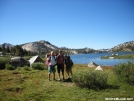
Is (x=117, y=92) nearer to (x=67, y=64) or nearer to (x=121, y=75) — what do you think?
(x=121, y=75)

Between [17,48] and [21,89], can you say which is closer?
[21,89]

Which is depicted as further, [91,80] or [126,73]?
[126,73]

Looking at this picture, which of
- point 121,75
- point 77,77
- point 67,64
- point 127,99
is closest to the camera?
point 127,99

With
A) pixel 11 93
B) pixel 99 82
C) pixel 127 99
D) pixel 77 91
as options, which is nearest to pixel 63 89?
pixel 77 91

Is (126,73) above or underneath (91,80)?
above

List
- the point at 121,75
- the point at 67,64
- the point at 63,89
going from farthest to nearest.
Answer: the point at 67,64 → the point at 121,75 → the point at 63,89

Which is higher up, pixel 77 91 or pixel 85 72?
pixel 85 72

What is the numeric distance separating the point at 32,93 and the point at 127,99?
17.8ft

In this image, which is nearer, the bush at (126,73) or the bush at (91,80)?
the bush at (91,80)

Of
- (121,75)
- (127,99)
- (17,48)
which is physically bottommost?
(127,99)

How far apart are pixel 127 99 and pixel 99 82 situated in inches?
100

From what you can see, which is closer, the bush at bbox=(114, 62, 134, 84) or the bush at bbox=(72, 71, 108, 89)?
the bush at bbox=(72, 71, 108, 89)

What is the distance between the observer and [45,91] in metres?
9.09

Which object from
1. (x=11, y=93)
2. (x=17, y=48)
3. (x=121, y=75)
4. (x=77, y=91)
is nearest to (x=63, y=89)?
→ (x=77, y=91)
